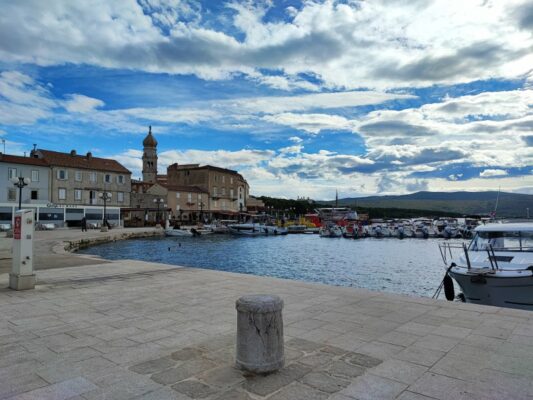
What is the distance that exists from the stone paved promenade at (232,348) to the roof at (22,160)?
167 feet

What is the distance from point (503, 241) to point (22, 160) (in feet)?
186

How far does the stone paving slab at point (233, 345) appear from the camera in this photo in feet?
13.5

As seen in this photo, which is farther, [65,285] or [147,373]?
[65,285]

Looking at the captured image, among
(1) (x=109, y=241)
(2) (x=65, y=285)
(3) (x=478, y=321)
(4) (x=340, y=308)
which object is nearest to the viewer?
(3) (x=478, y=321)

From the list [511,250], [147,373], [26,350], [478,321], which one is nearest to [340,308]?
[478,321]

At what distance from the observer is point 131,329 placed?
632 centimetres

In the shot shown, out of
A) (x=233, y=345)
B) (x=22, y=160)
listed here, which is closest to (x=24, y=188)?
(x=22, y=160)

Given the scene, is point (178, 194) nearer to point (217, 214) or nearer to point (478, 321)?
point (217, 214)

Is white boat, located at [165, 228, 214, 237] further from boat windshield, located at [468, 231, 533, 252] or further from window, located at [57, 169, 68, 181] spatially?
boat windshield, located at [468, 231, 533, 252]

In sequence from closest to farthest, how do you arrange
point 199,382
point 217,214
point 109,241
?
point 199,382 < point 109,241 < point 217,214

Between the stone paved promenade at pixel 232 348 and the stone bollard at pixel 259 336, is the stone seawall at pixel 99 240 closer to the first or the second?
the stone paved promenade at pixel 232 348

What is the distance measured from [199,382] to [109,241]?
42.6 metres

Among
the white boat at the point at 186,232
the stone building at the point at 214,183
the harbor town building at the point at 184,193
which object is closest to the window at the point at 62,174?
the harbor town building at the point at 184,193

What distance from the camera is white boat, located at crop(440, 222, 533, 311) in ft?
37.6
